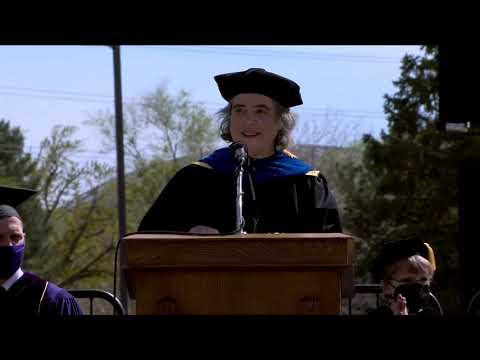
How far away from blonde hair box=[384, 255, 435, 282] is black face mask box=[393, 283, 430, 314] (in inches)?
22.2

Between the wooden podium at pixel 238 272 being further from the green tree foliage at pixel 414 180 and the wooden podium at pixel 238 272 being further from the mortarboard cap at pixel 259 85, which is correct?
the green tree foliage at pixel 414 180

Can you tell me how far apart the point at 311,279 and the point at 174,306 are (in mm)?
424

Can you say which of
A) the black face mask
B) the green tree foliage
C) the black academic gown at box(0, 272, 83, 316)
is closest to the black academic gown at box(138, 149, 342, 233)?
the black face mask

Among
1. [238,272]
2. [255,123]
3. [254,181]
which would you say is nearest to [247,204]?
[254,181]

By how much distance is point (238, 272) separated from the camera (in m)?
2.72

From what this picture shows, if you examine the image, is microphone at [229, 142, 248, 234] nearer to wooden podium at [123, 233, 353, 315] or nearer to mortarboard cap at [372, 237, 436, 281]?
wooden podium at [123, 233, 353, 315]

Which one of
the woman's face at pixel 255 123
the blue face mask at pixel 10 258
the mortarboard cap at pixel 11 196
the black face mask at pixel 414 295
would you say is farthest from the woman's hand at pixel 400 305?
the mortarboard cap at pixel 11 196

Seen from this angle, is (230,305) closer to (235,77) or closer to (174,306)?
(174,306)

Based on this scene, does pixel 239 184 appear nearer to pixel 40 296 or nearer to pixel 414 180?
pixel 40 296

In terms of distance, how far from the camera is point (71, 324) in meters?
1.83

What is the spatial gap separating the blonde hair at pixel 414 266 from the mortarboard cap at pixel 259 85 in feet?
3.03

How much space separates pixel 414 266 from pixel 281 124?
905 mm

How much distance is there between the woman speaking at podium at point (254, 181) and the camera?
409cm
